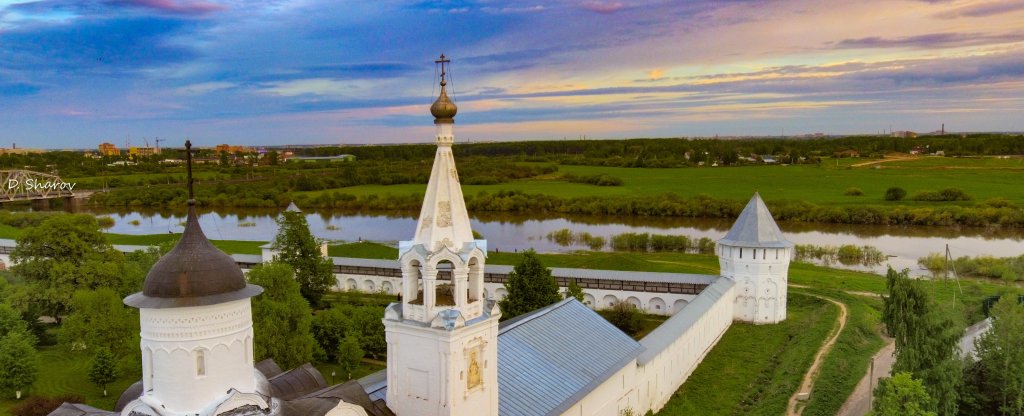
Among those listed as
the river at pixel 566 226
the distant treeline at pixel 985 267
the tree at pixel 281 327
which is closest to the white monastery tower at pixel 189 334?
the tree at pixel 281 327

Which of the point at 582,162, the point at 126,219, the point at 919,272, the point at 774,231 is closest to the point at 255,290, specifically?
the point at 774,231

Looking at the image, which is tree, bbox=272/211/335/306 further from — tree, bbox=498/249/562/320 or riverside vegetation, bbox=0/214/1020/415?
tree, bbox=498/249/562/320

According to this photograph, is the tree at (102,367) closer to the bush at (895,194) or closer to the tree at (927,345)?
the tree at (927,345)

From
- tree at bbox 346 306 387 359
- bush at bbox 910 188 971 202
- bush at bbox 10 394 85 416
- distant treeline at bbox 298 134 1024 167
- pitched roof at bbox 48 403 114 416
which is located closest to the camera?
pitched roof at bbox 48 403 114 416

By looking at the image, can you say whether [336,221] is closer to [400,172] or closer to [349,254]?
[349,254]

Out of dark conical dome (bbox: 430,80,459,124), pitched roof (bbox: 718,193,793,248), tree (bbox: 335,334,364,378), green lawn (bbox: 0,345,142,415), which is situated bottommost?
green lawn (bbox: 0,345,142,415)

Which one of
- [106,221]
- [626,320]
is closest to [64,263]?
[626,320]

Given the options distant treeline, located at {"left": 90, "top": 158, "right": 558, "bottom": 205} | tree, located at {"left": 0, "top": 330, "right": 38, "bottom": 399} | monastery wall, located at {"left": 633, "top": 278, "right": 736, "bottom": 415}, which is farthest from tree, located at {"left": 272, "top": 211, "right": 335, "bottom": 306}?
distant treeline, located at {"left": 90, "top": 158, "right": 558, "bottom": 205}
